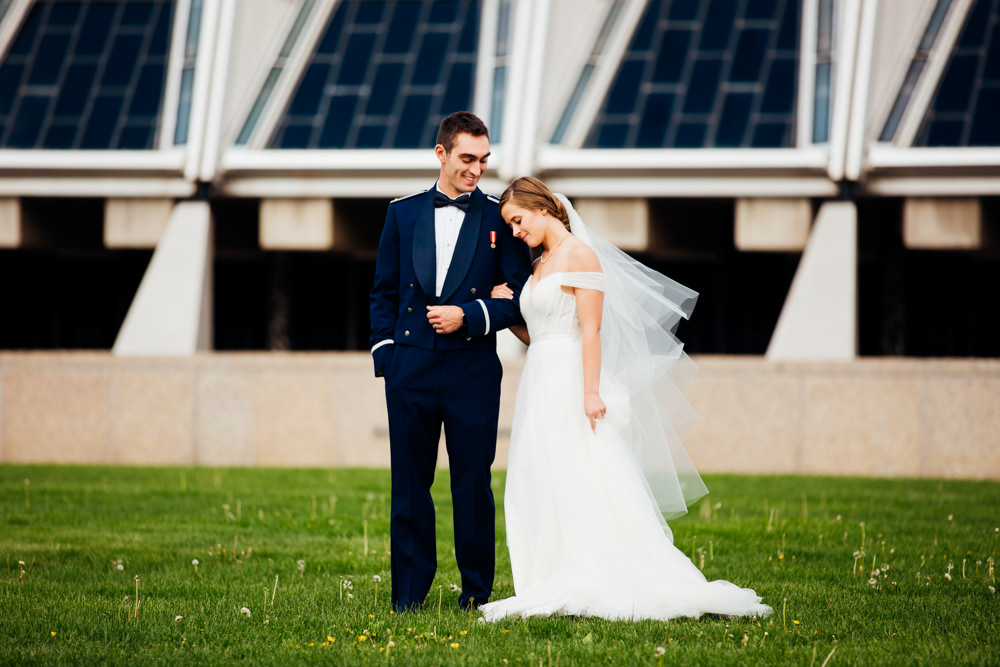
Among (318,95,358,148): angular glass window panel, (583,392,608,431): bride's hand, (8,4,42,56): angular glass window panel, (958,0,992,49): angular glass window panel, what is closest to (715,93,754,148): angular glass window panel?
(958,0,992,49): angular glass window panel

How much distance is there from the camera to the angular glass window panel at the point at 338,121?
16391 mm

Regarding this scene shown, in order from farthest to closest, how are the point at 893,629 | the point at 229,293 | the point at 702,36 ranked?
the point at 229,293, the point at 702,36, the point at 893,629

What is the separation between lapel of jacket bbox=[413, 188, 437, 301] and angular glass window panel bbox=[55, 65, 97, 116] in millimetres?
12710

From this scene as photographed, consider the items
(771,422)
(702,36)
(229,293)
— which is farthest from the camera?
(229,293)

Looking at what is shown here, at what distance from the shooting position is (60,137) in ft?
54.7

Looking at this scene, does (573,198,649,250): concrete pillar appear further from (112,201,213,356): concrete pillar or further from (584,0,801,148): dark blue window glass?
(112,201,213,356): concrete pillar

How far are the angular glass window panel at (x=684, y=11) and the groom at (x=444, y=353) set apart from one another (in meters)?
11.9

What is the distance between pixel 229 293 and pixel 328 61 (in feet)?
17.7

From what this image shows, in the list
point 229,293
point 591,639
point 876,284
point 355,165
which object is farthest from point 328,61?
point 591,639

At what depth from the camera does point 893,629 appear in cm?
557

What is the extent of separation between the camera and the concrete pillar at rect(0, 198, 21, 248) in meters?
16.8

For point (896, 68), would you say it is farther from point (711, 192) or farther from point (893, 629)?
point (893, 629)

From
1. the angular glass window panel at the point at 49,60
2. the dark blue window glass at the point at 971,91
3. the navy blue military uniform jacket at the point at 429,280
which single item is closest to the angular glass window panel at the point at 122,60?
the angular glass window panel at the point at 49,60

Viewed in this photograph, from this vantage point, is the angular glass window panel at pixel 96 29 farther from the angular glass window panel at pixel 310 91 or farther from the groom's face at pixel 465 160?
the groom's face at pixel 465 160
